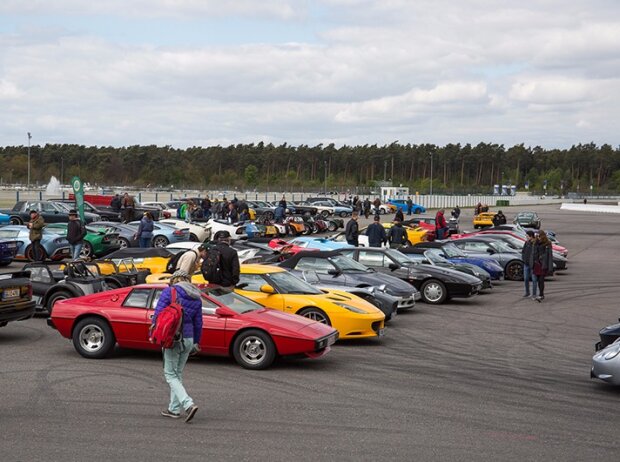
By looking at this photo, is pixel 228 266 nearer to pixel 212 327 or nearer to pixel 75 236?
pixel 212 327

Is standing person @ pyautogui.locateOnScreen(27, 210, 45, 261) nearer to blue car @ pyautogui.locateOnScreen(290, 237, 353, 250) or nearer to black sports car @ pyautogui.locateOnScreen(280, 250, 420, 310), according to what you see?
blue car @ pyautogui.locateOnScreen(290, 237, 353, 250)

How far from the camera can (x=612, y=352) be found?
1056 centimetres

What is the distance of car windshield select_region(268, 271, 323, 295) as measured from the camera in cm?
1391

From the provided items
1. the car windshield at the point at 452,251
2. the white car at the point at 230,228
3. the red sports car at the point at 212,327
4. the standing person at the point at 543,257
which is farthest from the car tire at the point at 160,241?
the red sports car at the point at 212,327

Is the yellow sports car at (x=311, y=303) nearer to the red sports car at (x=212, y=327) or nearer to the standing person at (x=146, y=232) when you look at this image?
the red sports car at (x=212, y=327)

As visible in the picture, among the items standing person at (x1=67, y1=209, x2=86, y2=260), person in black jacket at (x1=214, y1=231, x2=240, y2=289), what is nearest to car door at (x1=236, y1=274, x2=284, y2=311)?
person in black jacket at (x1=214, y1=231, x2=240, y2=289)

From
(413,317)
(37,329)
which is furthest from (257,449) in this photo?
(413,317)

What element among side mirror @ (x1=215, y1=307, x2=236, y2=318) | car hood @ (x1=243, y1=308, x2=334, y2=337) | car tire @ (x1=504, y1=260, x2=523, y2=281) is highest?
side mirror @ (x1=215, y1=307, x2=236, y2=318)

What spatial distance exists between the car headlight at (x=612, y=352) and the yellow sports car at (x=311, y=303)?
397cm

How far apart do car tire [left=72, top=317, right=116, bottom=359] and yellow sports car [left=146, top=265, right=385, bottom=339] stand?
2498 mm

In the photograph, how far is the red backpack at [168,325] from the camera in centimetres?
813

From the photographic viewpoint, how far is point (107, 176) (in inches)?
5630

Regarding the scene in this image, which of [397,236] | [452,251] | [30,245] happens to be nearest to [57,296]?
[30,245]

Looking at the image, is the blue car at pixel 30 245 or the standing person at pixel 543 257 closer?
the standing person at pixel 543 257
